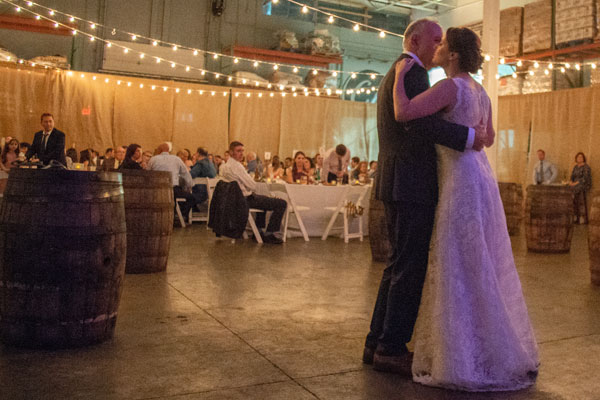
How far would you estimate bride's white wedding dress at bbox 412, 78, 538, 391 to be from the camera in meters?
2.29

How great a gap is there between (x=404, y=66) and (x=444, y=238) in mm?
726

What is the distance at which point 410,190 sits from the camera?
242 cm

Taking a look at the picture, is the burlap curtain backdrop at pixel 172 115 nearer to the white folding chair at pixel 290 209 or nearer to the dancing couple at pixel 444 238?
the white folding chair at pixel 290 209

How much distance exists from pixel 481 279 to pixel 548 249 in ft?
16.5

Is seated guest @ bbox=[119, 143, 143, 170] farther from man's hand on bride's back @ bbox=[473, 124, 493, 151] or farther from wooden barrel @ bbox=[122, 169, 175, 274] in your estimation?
man's hand on bride's back @ bbox=[473, 124, 493, 151]

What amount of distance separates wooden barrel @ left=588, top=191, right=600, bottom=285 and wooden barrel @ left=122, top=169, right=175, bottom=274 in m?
3.38

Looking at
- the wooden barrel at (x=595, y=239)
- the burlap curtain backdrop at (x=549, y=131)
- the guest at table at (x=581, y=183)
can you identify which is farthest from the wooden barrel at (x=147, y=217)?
the guest at table at (x=581, y=183)

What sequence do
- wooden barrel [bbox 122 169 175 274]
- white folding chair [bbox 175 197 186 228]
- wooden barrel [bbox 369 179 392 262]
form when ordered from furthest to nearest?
white folding chair [bbox 175 197 186 228] → wooden barrel [bbox 369 179 392 262] → wooden barrel [bbox 122 169 175 274]

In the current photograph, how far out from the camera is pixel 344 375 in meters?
2.42

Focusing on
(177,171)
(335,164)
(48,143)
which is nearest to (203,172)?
(177,171)

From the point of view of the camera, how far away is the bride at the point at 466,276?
2.30 meters

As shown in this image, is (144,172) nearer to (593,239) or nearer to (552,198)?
(593,239)

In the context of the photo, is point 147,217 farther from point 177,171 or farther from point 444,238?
point 177,171

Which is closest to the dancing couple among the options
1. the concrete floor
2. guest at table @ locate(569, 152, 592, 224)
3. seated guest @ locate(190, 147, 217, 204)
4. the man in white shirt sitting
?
the concrete floor
